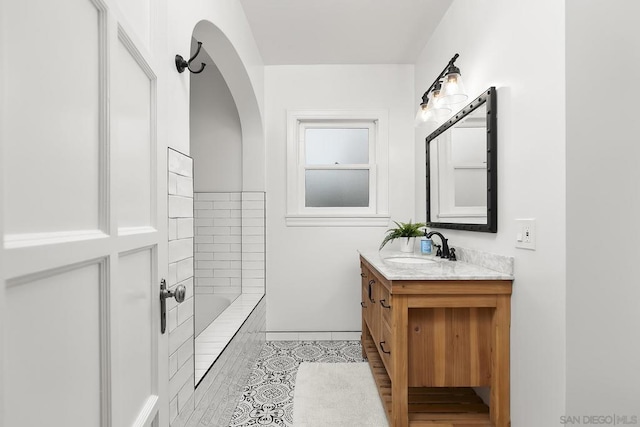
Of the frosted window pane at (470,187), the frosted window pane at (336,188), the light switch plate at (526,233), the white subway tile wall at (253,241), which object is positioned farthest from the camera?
the frosted window pane at (336,188)

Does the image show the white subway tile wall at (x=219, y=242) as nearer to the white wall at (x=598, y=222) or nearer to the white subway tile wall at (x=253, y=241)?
the white subway tile wall at (x=253, y=241)

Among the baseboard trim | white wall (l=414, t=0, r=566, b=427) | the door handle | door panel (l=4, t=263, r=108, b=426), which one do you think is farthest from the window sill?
door panel (l=4, t=263, r=108, b=426)

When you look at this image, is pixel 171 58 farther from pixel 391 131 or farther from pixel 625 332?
pixel 391 131

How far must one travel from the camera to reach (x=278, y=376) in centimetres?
239

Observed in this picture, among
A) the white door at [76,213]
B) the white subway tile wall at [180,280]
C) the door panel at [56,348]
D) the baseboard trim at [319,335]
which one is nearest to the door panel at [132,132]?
the white door at [76,213]

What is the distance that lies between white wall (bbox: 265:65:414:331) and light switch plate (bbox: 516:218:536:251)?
1.62 metres

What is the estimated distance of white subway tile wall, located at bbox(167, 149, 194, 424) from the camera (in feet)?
3.79

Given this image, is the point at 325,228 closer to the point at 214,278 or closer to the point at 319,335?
the point at 319,335

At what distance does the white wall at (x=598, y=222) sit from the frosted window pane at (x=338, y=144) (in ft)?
6.84

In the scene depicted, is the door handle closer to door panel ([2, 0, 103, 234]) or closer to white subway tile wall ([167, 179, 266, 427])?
white subway tile wall ([167, 179, 266, 427])

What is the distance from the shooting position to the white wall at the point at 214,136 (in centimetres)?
316

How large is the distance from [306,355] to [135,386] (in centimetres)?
219

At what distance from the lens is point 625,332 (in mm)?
1206

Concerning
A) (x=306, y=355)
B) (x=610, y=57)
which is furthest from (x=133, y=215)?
(x=306, y=355)
